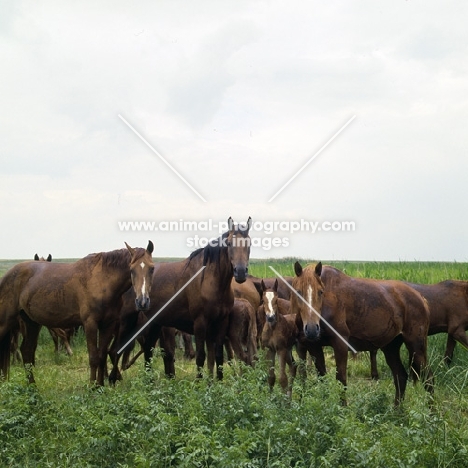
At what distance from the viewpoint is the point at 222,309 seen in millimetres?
10328

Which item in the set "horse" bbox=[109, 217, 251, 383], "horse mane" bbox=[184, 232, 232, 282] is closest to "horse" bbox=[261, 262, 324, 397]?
"horse" bbox=[109, 217, 251, 383]

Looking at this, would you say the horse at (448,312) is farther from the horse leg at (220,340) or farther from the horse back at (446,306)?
the horse leg at (220,340)

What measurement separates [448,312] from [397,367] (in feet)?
9.43

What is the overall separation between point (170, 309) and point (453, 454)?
5.97 meters

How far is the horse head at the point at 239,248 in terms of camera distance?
9.57 meters

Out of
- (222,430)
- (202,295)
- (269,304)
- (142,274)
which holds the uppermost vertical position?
(142,274)

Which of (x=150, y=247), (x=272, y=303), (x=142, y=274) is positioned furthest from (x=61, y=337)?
(x=272, y=303)

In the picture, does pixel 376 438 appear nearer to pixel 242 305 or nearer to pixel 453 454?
pixel 453 454

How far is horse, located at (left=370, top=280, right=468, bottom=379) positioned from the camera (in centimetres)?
1180

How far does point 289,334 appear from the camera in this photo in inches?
393

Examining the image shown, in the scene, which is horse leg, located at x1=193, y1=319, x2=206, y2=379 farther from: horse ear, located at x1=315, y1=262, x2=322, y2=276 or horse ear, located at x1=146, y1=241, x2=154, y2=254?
horse ear, located at x1=315, y1=262, x2=322, y2=276

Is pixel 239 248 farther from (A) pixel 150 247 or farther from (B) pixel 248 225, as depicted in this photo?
(A) pixel 150 247

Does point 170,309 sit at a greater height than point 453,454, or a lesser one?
greater

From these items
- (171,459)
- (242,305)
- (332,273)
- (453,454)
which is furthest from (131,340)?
(453,454)
